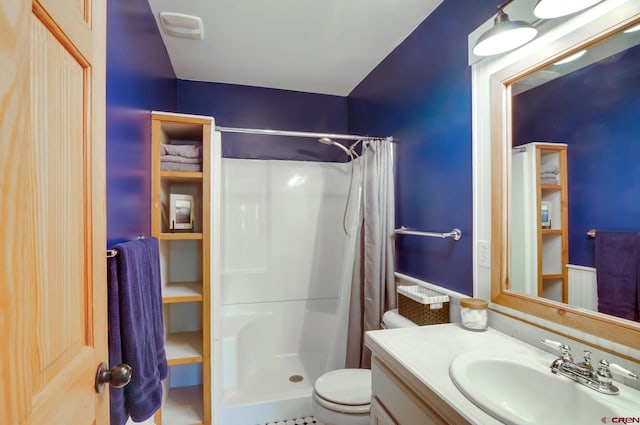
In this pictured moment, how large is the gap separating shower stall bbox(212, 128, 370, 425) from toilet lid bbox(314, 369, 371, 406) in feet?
1.96

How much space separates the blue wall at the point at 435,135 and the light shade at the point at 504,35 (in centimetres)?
25

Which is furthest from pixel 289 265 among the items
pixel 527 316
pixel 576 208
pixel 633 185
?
pixel 633 185

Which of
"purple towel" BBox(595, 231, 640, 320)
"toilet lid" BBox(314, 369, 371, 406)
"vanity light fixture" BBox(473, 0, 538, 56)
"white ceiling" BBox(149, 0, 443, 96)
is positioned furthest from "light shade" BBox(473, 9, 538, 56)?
"toilet lid" BBox(314, 369, 371, 406)

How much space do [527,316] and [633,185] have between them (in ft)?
1.84

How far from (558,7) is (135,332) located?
174cm

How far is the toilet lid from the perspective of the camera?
1552mm

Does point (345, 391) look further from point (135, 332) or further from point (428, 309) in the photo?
point (135, 332)

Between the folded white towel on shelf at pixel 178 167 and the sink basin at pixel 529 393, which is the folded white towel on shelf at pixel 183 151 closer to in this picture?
the folded white towel on shelf at pixel 178 167

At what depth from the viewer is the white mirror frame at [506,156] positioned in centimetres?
93

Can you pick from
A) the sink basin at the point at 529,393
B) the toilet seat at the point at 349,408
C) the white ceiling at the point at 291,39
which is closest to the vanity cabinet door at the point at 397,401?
the sink basin at the point at 529,393

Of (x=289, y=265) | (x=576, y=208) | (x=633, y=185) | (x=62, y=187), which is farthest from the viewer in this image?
(x=289, y=265)

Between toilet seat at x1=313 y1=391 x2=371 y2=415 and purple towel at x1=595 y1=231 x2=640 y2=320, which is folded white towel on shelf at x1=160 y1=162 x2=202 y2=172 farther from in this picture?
purple towel at x1=595 y1=231 x2=640 y2=320

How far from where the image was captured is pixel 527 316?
1.16 m

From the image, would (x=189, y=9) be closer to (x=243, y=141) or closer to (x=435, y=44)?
(x=243, y=141)
